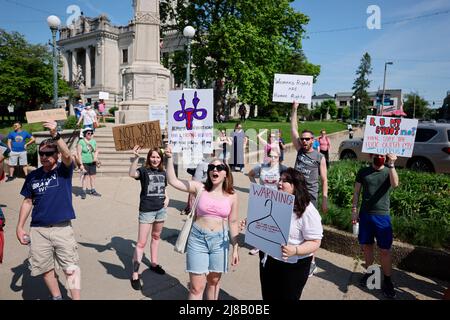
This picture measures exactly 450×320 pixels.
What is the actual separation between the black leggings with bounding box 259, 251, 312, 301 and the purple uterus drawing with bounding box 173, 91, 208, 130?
259 cm

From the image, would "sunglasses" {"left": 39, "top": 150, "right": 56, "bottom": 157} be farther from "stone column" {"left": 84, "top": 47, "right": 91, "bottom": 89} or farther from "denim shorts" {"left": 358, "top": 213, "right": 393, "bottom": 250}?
"stone column" {"left": 84, "top": 47, "right": 91, "bottom": 89}

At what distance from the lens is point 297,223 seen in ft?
9.64

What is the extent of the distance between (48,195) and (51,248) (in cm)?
60

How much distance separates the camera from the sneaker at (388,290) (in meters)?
4.14

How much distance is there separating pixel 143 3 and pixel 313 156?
14.7 m

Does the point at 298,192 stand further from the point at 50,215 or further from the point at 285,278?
the point at 50,215

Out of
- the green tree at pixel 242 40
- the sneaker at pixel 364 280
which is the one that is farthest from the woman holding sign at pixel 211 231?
the green tree at pixel 242 40

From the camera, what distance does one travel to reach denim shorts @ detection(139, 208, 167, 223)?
14.4 feet

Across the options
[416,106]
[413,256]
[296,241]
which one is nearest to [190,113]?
[296,241]

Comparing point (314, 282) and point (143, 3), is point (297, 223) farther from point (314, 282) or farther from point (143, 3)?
point (143, 3)

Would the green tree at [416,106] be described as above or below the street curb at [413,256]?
above

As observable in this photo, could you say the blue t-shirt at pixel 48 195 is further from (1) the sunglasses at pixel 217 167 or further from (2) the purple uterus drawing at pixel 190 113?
(2) the purple uterus drawing at pixel 190 113

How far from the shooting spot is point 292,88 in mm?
5680
